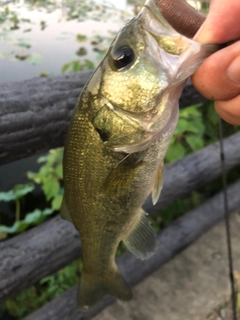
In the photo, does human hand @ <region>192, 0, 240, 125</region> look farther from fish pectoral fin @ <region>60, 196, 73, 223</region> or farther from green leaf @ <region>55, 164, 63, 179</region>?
green leaf @ <region>55, 164, 63, 179</region>

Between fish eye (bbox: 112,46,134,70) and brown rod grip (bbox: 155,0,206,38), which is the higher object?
brown rod grip (bbox: 155,0,206,38)

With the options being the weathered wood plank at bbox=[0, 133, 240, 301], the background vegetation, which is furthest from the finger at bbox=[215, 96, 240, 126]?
the background vegetation

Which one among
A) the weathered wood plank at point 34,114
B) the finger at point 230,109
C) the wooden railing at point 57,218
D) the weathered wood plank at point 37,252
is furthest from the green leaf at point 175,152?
the finger at point 230,109

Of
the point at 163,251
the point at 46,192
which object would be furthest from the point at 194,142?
the point at 46,192

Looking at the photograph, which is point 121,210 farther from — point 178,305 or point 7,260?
point 178,305

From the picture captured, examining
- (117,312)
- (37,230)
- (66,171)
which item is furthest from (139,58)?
(117,312)

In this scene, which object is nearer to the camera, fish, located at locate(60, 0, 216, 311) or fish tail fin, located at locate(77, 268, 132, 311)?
fish, located at locate(60, 0, 216, 311)

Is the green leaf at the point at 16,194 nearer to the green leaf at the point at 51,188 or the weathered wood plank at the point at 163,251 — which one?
the green leaf at the point at 51,188
